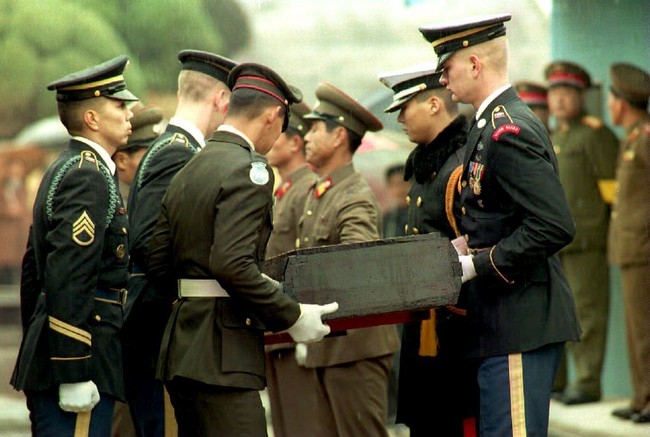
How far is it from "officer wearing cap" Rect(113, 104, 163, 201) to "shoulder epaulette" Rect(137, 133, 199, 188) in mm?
1221

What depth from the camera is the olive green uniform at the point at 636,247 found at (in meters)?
8.95

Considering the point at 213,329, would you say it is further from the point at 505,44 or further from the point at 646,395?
the point at 646,395

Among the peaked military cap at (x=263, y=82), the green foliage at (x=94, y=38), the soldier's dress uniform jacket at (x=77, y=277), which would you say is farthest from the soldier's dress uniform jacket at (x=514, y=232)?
the green foliage at (x=94, y=38)

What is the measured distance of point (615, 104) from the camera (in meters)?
9.27

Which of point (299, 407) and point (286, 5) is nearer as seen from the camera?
point (299, 407)

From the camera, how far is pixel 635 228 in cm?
903

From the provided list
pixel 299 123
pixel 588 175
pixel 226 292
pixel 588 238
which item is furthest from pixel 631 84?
pixel 226 292

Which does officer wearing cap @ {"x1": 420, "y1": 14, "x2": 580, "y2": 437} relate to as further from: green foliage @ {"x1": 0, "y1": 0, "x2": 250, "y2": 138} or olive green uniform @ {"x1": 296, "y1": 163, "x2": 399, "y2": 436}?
green foliage @ {"x1": 0, "y1": 0, "x2": 250, "y2": 138}

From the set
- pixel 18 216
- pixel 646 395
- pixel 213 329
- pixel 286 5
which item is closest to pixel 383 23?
pixel 286 5

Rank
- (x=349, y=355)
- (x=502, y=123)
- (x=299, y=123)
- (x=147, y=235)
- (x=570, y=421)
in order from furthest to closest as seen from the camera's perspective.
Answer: (x=570, y=421) → (x=299, y=123) → (x=349, y=355) → (x=147, y=235) → (x=502, y=123)

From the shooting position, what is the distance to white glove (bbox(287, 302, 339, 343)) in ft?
16.7

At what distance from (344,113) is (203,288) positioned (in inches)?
104

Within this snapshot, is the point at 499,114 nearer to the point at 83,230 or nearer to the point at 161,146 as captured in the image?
the point at 161,146

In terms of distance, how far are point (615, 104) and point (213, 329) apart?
5006mm
